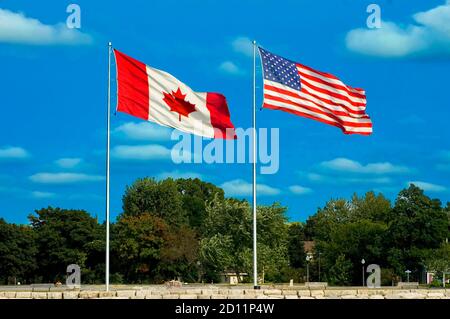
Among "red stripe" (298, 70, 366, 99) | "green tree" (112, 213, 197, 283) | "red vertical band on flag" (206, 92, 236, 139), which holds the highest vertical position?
"red stripe" (298, 70, 366, 99)

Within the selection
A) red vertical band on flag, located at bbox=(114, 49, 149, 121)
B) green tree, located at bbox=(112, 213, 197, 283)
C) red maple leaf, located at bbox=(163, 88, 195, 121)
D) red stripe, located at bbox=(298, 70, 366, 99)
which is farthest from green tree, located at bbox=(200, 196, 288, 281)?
red vertical band on flag, located at bbox=(114, 49, 149, 121)

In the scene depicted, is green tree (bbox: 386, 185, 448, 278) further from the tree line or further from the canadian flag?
the canadian flag

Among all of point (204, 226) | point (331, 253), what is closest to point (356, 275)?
point (331, 253)

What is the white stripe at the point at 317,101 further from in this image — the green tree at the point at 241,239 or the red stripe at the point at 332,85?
the green tree at the point at 241,239

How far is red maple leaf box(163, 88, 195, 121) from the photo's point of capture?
46.4 meters

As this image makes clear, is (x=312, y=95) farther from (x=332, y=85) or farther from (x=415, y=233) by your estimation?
(x=415, y=233)

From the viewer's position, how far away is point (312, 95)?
47.2 m

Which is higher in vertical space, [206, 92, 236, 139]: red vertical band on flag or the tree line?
[206, 92, 236, 139]: red vertical band on flag

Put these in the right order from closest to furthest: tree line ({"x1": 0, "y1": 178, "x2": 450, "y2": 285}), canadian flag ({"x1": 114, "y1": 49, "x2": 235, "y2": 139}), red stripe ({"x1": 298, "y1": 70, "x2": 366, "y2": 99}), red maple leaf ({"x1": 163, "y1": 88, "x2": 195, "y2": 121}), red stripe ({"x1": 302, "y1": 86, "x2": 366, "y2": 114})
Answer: canadian flag ({"x1": 114, "y1": 49, "x2": 235, "y2": 139})
red maple leaf ({"x1": 163, "y1": 88, "x2": 195, "y2": 121})
red stripe ({"x1": 302, "y1": 86, "x2": 366, "y2": 114})
red stripe ({"x1": 298, "y1": 70, "x2": 366, "y2": 99})
tree line ({"x1": 0, "y1": 178, "x2": 450, "y2": 285})

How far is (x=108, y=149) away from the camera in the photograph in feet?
151

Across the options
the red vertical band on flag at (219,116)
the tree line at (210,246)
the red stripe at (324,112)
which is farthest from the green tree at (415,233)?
the red vertical band on flag at (219,116)

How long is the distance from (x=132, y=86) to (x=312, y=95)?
916 cm

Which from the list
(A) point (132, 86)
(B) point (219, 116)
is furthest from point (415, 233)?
(A) point (132, 86)

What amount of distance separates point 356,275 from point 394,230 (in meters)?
7.53
